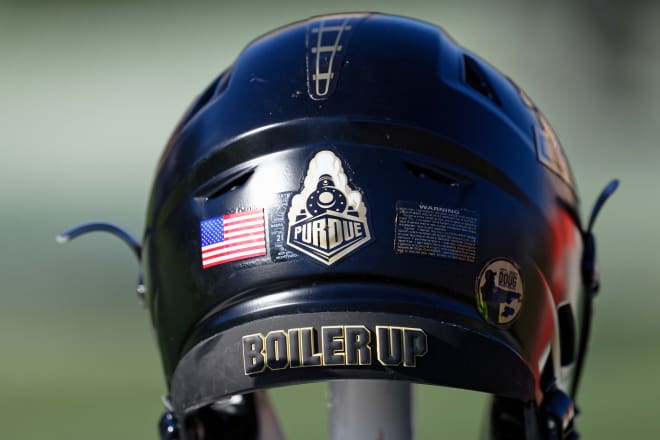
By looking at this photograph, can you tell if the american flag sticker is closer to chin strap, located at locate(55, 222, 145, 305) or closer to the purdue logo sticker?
the purdue logo sticker

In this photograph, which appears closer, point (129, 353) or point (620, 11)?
point (129, 353)

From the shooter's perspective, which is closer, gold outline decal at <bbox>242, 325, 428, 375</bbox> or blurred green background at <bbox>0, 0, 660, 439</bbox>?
gold outline decal at <bbox>242, 325, 428, 375</bbox>

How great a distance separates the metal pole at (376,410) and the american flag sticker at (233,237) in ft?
0.90

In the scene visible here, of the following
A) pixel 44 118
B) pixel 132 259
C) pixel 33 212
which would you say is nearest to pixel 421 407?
pixel 132 259

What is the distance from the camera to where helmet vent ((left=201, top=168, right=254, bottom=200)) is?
1.72 m

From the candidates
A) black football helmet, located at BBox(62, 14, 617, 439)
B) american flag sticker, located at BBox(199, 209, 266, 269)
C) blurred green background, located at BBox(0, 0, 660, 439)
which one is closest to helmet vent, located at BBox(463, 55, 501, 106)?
black football helmet, located at BBox(62, 14, 617, 439)

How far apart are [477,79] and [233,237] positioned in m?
0.48

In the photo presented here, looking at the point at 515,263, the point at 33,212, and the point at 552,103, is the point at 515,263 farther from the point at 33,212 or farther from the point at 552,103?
the point at 552,103

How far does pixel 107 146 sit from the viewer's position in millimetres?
9016

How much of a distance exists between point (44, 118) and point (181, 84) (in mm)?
1117

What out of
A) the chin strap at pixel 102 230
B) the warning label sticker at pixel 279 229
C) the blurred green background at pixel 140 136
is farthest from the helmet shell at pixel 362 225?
the blurred green background at pixel 140 136

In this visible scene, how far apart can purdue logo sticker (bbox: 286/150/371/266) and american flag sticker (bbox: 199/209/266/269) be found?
48 mm

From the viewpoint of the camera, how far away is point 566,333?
6.13 feet

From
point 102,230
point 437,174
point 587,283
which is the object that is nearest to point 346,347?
point 437,174
